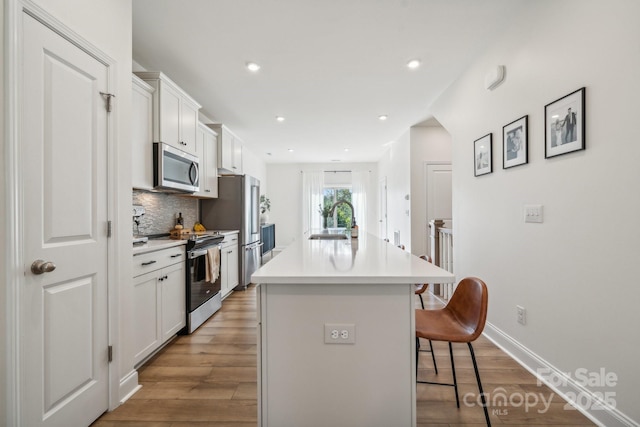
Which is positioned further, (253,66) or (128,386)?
(253,66)

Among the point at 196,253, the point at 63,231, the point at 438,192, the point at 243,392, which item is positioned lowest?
the point at 243,392

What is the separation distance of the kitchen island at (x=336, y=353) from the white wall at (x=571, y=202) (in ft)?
3.34

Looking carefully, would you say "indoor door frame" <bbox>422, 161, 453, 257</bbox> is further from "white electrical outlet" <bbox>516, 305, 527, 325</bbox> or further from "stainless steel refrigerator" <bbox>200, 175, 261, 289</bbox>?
"stainless steel refrigerator" <bbox>200, 175, 261, 289</bbox>

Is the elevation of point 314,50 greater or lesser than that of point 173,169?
greater

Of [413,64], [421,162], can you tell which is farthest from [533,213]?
[421,162]

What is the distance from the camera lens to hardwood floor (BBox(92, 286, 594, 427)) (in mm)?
1580

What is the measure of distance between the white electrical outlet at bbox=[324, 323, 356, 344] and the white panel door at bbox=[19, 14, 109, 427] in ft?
4.18

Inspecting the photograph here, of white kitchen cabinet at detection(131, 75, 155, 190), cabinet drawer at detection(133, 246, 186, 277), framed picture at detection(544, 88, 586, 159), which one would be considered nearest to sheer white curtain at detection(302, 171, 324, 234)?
cabinet drawer at detection(133, 246, 186, 277)

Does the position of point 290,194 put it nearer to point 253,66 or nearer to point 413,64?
point 253,66

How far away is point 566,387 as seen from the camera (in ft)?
5.67

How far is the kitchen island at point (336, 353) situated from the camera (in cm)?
122

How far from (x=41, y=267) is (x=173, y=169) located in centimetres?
169

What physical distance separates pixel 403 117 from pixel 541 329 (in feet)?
11.0

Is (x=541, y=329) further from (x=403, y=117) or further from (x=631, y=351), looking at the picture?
(x=403, y=117)
